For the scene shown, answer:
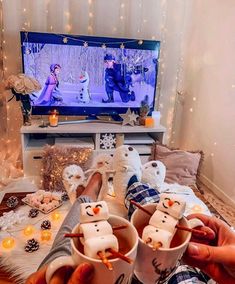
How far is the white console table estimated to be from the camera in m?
2.10

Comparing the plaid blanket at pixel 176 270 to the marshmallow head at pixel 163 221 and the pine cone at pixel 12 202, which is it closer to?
the marshmallow head at pixel 163 221

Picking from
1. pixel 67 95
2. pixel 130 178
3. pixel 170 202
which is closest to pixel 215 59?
pixel 67 95

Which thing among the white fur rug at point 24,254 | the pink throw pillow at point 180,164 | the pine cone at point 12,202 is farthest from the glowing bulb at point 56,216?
the pink throw pillow at point 180,164

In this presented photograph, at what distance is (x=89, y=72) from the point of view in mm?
2246

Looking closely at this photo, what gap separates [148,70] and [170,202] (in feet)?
6.74

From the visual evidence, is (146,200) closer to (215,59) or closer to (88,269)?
(88,269)

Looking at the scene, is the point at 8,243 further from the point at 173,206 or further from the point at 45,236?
the point at 173,206

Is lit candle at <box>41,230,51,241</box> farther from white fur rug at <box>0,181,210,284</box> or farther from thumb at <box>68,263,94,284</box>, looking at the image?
thumb at <box>68,263,94,284</box>

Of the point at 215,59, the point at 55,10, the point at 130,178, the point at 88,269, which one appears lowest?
the point at 130,178

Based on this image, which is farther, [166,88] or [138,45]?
[166,88]

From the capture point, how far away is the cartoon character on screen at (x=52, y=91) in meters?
2.18

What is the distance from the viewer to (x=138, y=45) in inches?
88.4

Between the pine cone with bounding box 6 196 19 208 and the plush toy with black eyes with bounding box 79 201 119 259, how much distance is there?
1.02 meters

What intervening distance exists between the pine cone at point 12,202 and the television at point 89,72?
1076 millimetres
